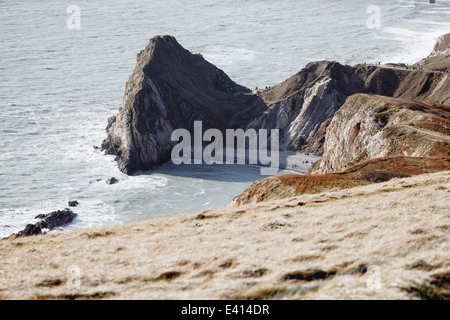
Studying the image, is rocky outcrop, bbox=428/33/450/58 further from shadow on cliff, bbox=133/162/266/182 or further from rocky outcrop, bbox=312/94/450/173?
shadow on cliff, bbox=133/162/266/182

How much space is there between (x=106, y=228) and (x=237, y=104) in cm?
7070

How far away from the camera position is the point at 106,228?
88.5 feet

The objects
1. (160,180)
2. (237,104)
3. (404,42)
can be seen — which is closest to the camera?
(160,180)

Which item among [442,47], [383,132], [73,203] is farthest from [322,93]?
[442,47]

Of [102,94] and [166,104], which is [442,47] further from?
[102,94]

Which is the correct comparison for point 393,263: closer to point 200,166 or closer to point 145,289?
point 145,289

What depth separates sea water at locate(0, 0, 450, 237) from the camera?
225 ft

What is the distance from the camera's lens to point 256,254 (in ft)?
60.8

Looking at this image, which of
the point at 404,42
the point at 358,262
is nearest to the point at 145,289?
the point at 358,262

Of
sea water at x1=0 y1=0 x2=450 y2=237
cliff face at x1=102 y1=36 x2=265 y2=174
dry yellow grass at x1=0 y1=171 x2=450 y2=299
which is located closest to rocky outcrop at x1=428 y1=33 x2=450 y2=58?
sea water at x1=0 y1=0 x2=450 y2=237

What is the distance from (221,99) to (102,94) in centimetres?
4327
